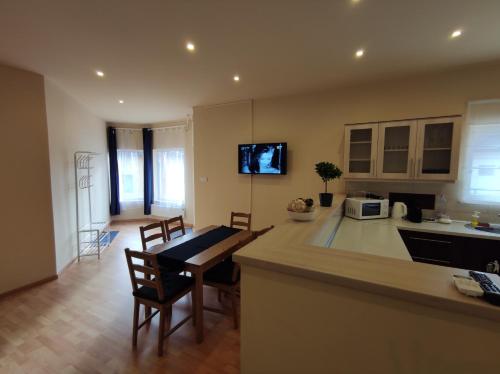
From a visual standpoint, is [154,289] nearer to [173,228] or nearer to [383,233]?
[173,228]

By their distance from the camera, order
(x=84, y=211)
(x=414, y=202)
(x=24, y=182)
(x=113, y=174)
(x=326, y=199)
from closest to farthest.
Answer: (x=326, y=199) → (x=24, y=182) → (x=414, y=202) → (x=84, y=211) → (x=113, y=174)

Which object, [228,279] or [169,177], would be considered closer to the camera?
[228,279]

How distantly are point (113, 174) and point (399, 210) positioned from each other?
6.10 metres

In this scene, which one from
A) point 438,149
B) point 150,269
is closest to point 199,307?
point 150,269

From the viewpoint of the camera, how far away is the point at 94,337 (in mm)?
2119

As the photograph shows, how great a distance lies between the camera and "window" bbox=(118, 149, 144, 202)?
6.07m

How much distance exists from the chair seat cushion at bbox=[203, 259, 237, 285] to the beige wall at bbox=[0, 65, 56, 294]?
7.59 ft

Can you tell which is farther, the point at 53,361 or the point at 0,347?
the point at 0,347

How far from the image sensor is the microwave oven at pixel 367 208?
2.85 metres

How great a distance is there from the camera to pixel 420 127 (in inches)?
107

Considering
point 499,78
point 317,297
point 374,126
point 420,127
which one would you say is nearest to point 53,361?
point 317,297

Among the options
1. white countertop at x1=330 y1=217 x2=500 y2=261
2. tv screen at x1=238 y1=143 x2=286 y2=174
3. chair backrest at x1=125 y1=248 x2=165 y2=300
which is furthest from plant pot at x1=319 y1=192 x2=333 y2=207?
chair backrest at x1=125 y1=248 x2=165 y2=300

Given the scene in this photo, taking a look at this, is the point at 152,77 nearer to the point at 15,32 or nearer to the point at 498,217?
the point at 15,32

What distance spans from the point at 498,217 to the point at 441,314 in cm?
300
